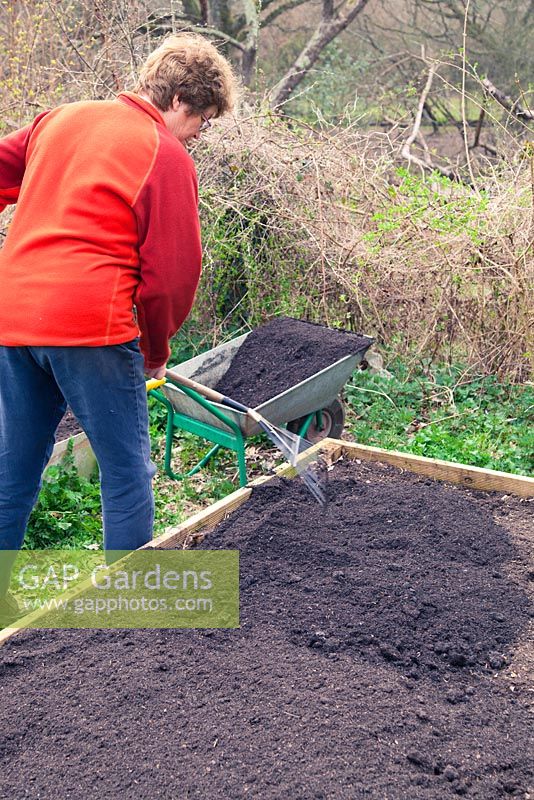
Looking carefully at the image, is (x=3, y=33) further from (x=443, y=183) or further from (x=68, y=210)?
(x=68, y=210)

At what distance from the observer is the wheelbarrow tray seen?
14.0 feet

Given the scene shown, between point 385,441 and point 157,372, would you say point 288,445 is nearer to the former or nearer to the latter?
point 157,372

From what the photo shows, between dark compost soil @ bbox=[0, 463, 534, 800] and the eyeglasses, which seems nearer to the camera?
dark compost soil @ bbox=[0, 463, 534, 800]

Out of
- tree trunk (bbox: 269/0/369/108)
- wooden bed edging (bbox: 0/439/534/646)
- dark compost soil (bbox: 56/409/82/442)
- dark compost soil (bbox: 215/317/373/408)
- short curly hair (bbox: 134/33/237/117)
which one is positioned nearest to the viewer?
short curly hair (bbox: 134/33/237/117)

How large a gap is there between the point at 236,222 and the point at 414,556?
3508 millimetres

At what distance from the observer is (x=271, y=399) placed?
435 centimetres

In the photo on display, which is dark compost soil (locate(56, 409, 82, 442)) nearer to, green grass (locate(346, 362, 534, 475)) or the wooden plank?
the wooden plank

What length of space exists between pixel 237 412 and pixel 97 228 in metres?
1.49

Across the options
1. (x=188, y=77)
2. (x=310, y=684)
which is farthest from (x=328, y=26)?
(x=310, y=684)

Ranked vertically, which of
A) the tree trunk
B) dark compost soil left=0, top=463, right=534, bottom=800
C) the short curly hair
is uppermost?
the tree trunk

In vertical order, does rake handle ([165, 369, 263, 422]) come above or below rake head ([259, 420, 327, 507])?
above

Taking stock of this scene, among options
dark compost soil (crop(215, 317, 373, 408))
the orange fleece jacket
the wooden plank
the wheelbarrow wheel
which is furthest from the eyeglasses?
the wheelbarrow wheel

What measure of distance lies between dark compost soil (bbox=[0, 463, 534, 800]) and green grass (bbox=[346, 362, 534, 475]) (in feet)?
4.59

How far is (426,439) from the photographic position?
16.3ft
